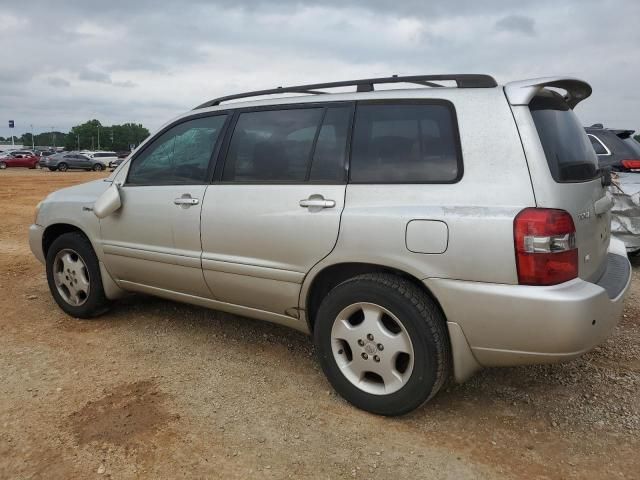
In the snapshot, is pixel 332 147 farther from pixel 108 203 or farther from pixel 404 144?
pixel 108 203

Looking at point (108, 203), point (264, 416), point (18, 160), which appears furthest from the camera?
point (18, 160)

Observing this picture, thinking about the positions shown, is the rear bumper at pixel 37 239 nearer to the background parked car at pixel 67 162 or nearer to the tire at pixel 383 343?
the tire at pixel 383 343

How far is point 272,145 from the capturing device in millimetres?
3348

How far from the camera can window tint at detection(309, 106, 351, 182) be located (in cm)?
302

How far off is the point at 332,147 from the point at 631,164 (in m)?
5.18

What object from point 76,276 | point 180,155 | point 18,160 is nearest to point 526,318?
point 180,155

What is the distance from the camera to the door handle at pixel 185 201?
139 inches

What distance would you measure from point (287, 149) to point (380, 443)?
1.73 m

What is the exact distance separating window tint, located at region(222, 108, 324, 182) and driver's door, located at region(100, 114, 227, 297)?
0.19 meters

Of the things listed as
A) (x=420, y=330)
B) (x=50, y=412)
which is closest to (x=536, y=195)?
(x=420, y=330)

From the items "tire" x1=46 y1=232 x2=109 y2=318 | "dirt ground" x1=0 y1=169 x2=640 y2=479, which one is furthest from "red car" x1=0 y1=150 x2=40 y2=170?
"dirt ground" x1=0 y1=169 x2=640 y2=479

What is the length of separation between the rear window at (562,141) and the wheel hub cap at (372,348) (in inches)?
42.7

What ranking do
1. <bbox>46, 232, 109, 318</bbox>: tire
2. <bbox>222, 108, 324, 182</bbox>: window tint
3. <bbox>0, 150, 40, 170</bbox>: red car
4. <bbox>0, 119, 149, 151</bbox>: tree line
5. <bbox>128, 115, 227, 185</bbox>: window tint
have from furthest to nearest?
1. <bbox>0, 119, 149, 151</bbox>: tree line
2. <bbox>0, 150, 40, 170</bbox>: red car
3. <bbox>46, 232, 109, 318</bbox>: tire
4. <bbox>128, 115, 227, 185</bbox>: window tint
5. <bbox>222, 108, 324, 182</bbox>: window tint

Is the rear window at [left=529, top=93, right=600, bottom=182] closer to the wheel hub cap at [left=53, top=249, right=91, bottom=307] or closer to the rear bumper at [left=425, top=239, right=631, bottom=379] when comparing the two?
the rear bumper at [left=425, top=239, right=631, bottom=379]
